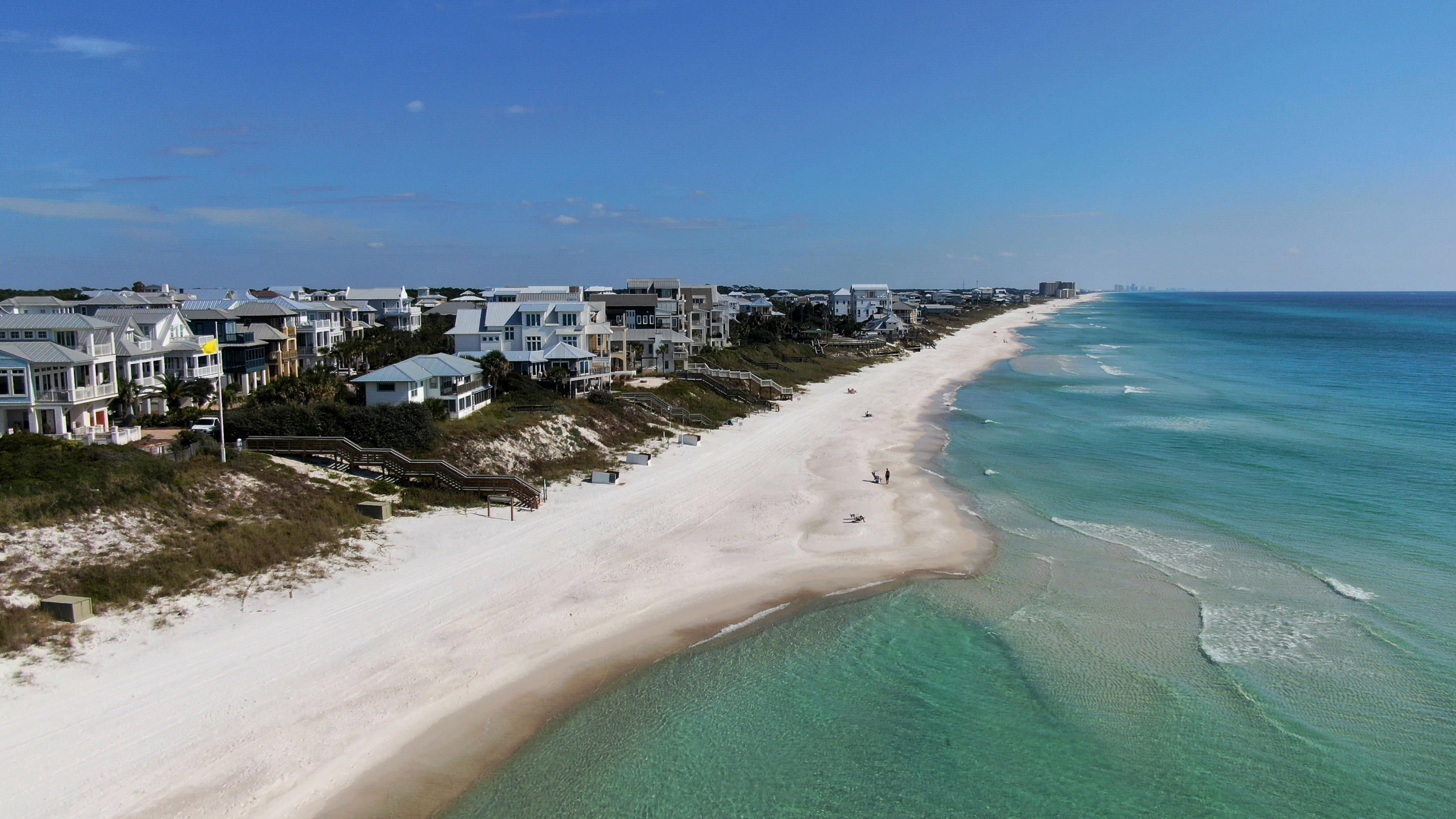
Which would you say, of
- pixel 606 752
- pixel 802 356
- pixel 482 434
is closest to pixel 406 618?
pixel 606 752

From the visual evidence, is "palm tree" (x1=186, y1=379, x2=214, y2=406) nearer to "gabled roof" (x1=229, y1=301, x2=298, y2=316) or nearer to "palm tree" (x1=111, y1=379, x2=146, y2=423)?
"palm tree" (x1=111, y1=379, x2=146, y2=423)

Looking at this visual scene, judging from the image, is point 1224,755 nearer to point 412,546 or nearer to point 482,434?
point 412,546

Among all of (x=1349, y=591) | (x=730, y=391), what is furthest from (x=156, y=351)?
(x=1349, y=591)

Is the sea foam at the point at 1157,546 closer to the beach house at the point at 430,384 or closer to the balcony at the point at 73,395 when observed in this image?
the beach house at the point at 430,384

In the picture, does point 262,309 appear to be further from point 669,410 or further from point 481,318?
point 669,410

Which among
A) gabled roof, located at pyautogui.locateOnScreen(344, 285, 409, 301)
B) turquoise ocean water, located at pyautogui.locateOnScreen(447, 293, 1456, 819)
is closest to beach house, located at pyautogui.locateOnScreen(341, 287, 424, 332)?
gabled roof, located at pyautogui.locateOnScreen(344, 285, 409, 301)

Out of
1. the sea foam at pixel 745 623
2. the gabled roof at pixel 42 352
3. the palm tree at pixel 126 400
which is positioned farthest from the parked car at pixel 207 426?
the sea foam at pixel 745 623
